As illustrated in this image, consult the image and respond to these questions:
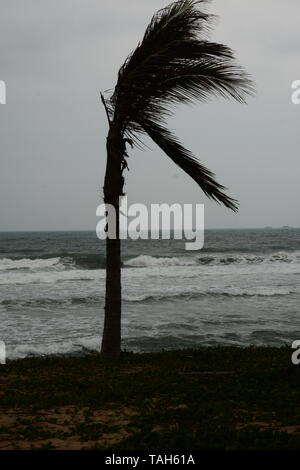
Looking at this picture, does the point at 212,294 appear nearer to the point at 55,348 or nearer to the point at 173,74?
the point at 55,348

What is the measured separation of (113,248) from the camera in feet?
27.8

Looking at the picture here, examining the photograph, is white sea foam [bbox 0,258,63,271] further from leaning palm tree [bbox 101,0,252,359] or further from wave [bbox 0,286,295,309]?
leaning palm tree [bbox 101,0,252,359]

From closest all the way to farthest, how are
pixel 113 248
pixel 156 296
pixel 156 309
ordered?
pixel 113 248, pixel 156 309, pixel 156 296

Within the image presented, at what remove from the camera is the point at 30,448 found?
4.84 meters

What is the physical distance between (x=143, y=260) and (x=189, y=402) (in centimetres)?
3785

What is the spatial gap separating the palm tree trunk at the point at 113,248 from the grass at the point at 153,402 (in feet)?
2.04

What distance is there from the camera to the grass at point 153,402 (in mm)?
5004

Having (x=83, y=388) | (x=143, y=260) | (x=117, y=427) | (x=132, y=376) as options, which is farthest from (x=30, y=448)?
(x=143, y=260)

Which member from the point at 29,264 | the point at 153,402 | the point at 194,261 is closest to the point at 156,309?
the point at 153,402

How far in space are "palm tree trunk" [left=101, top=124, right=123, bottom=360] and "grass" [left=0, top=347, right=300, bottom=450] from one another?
0.62 meters

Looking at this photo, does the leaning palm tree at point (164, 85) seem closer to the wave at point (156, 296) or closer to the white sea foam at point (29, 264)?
the wave at point (156, 296)

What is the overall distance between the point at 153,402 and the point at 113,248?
278 centimetres

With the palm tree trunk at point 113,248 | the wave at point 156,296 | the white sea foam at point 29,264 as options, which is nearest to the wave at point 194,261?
the white sea foam at point 29,264

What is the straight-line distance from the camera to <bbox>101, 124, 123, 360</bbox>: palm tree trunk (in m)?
8.37
